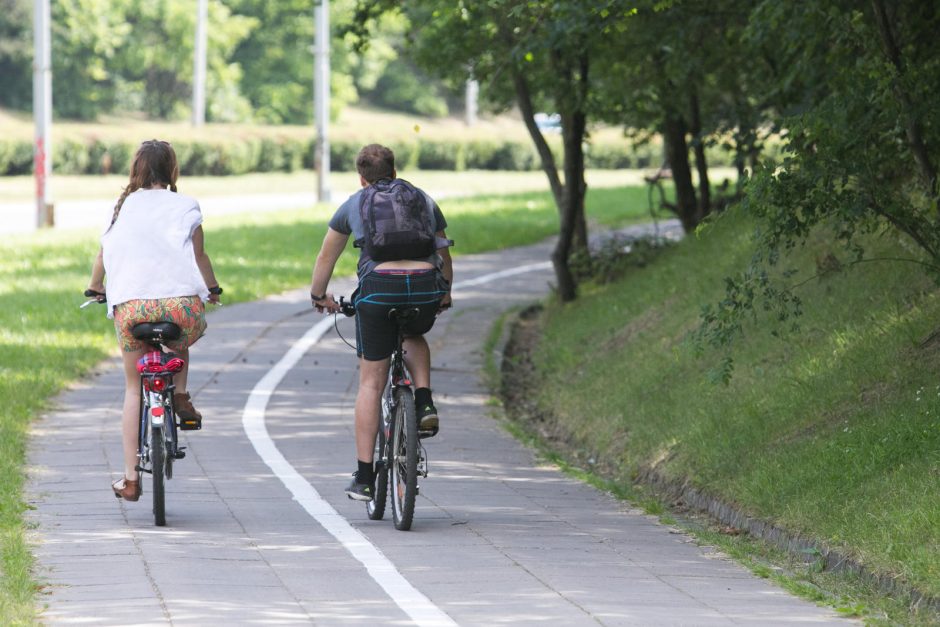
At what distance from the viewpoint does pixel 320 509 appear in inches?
342

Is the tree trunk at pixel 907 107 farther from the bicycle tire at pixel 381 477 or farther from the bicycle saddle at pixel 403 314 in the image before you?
the bicycle tire at pixel 381 477

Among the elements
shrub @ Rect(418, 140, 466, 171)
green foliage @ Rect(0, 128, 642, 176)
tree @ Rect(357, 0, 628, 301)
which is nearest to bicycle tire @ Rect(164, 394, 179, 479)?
tree @ Rect(357, 0, 628, 301)

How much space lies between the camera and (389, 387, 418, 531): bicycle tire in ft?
25.5

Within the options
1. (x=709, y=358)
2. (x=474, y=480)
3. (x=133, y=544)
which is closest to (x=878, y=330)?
(x=709, y=358)

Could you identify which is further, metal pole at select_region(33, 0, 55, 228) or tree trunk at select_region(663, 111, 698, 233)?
metal pole at select_region(33, 0, 55, 228)

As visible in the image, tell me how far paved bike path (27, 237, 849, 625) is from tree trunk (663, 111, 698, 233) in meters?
8.35

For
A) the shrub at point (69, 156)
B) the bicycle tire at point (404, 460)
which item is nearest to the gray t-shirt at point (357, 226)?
the bicycle tire at point (404, 460)

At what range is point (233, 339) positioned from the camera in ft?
54.6

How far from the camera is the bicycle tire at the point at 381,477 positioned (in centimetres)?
823

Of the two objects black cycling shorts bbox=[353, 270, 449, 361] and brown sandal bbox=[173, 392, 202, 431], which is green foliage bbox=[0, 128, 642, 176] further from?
black cycling shorts bbox=[353, 270, 449, 361]

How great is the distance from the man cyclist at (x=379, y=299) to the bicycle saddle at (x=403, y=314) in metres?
0.02

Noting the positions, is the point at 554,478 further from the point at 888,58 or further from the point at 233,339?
the point at 233,339

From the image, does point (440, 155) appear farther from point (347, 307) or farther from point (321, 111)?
point (347, 307)

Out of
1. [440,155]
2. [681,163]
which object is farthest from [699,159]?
[440,155]
